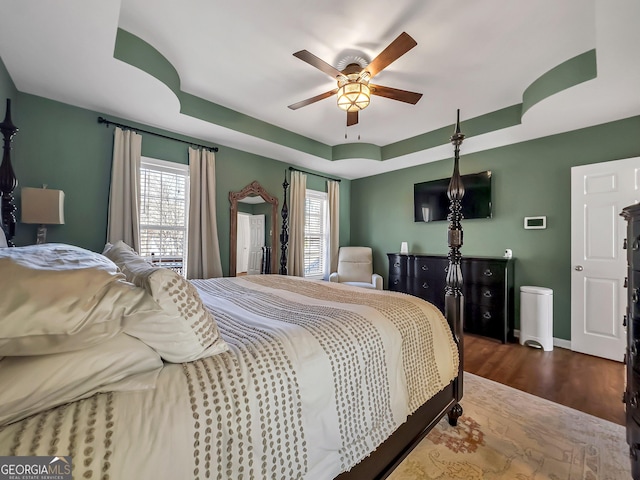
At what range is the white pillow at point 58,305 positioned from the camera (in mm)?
604

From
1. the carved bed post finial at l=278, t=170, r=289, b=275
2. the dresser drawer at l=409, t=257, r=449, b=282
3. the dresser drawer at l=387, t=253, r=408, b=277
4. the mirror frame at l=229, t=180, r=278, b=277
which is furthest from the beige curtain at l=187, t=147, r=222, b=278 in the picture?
the dresser drawer at l=409, t=257, r=449, b=282

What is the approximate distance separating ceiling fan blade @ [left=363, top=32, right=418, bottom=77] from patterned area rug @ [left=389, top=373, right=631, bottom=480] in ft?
8.61

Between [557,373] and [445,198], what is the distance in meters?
2.55

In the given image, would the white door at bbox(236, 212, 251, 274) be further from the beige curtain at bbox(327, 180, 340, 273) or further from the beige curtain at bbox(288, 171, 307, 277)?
the beige curtain at bbox(327, 180, 340, 273)

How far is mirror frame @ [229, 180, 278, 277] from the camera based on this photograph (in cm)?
382

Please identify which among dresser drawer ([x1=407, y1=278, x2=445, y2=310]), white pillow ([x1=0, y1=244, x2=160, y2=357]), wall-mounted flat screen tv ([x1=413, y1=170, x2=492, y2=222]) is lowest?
dresser drawer ([x1=407, y1=278, x2=445, y2=310])

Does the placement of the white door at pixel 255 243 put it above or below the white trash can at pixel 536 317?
above

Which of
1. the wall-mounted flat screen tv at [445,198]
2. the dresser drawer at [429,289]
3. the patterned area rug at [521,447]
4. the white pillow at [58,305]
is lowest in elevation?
the patterned area rug at [521,447]

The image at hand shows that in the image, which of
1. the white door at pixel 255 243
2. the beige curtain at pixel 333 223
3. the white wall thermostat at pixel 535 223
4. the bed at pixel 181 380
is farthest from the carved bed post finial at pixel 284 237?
the white wall thermostat at pixel 535 223

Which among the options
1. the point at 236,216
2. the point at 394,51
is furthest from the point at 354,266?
the point at 394,51

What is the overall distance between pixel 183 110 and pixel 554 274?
15.9 ft

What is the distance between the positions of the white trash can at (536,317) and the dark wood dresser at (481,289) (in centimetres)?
17

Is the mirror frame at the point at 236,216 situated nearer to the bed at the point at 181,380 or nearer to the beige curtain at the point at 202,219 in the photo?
the beige curtain at the point at 202,219

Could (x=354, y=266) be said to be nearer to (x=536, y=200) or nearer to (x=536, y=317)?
(x=536, y=317)
